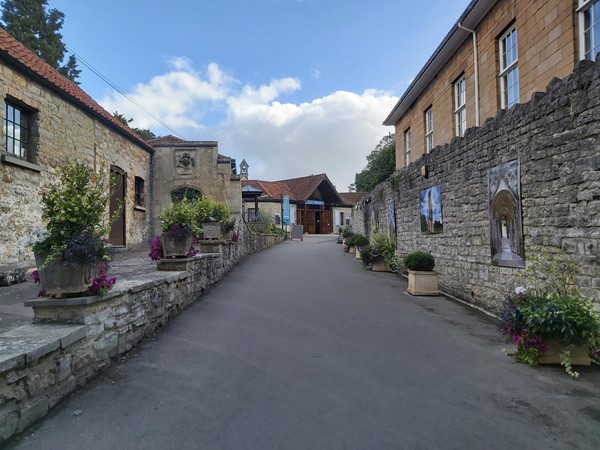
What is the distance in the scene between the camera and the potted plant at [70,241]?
3352 millimetres

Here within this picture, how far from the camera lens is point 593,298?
4105 mm

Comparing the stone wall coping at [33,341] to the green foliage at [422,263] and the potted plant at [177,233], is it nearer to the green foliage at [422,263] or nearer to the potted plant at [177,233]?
the potted plant at [177,233]

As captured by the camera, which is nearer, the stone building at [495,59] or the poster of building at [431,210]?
the stone building at [495,59]

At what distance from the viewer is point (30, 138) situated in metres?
8.79

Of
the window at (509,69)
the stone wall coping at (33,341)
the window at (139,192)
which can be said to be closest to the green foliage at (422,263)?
the window at (509,69)

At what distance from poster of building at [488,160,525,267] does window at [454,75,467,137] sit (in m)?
5.06

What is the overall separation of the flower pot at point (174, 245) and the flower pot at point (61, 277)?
301cm

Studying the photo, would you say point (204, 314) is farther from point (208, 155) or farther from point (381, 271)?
point (208, 155)

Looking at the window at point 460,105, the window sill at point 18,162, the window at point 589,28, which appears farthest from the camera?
the window at point 460,105

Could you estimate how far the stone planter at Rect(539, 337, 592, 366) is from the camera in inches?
154

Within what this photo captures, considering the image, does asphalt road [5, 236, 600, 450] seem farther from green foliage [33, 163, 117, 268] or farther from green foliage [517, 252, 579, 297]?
green foliage [33, 163, 117, 268]

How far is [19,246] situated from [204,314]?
516cm

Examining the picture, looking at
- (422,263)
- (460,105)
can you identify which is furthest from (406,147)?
(422,263)

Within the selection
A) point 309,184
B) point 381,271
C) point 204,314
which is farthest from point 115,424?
point 309,184
